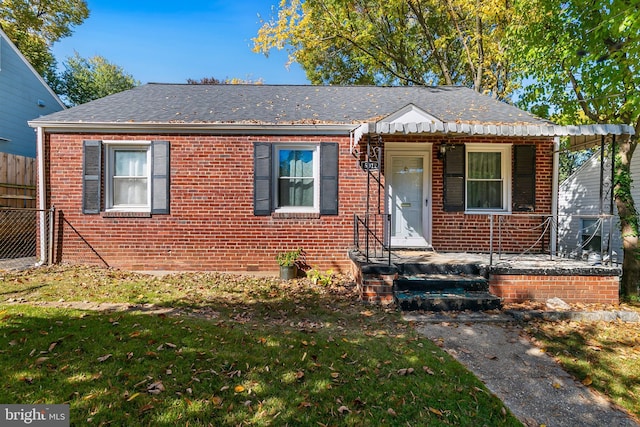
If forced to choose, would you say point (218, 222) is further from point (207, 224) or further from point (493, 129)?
point (493, 129)

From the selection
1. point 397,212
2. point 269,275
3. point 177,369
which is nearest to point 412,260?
point 397,212

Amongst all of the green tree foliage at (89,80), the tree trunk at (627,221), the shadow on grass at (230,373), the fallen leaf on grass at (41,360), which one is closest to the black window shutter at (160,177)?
the shadow on grass at (230,373)

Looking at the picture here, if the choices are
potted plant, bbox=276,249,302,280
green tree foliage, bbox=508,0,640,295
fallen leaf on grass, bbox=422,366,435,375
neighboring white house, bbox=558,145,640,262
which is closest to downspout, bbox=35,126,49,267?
potted plant, bbox=276,249,302,280

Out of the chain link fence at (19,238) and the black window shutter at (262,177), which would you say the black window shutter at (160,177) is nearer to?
the black window shutter at (262,177)

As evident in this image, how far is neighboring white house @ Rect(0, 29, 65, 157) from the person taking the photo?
1064cm

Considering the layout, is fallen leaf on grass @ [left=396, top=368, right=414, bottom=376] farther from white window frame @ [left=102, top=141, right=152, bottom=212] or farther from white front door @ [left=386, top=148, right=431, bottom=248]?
white window frame @ [left=102, top=141, right=152, bottom=212]

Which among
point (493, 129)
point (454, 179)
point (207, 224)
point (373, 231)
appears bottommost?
point (373, 231)

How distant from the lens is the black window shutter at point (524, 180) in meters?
7.25

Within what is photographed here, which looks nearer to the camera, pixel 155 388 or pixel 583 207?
pixel 155 388

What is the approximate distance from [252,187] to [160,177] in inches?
81.8

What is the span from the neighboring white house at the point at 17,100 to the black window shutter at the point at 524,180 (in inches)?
597

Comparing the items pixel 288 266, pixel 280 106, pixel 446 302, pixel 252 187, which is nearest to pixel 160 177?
pixel 252 187

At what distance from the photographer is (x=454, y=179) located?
7.31 metres

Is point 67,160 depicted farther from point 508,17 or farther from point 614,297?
point 508,17
